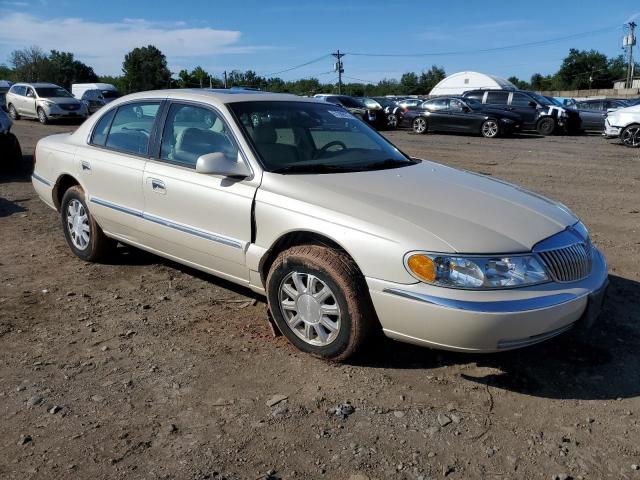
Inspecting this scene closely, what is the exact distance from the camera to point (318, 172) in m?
3.84

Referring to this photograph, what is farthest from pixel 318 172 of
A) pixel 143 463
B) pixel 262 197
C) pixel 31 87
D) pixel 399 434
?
pixel 31 87

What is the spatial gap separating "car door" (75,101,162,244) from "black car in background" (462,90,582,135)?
1932 centimetres

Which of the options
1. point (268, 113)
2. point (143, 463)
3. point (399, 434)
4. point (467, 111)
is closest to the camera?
point (143, 463)

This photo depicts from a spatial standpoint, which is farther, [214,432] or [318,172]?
[318,172]

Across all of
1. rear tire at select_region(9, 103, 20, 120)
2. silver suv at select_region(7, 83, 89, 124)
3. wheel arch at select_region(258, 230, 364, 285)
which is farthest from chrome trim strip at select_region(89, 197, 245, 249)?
rear tire at select_region(9, 103, 20, 120)

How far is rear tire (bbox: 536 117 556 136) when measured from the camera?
2136cm

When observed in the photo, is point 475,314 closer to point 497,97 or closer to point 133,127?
point 133,127

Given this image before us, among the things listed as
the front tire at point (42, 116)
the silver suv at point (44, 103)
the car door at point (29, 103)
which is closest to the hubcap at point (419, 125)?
the silver suv at point (44, 103)

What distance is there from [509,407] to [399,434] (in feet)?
2.19

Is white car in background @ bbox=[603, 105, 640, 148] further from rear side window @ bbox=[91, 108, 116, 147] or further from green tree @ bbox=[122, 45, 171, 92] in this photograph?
green tree @ bbox=[122, 45, 171, 92]

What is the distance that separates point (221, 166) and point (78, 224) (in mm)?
2288

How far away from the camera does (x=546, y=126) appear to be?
21.5 m

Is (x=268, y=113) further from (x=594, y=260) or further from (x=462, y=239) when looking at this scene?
(x=594, y=260)

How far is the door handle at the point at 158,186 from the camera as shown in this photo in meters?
4.24
